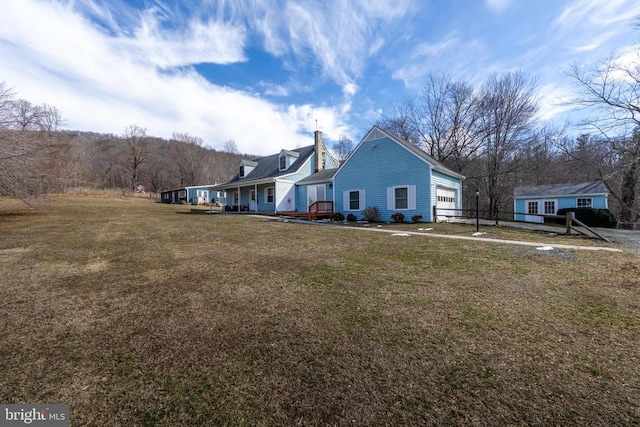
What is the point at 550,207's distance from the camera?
2286 centimetres

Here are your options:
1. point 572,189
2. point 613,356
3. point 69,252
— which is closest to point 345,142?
point 572,189

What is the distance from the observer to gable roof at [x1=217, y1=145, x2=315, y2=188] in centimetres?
2300

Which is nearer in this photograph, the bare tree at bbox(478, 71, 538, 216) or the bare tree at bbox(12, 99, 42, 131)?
the bare tree at bbox(12, 99, 42, 131)

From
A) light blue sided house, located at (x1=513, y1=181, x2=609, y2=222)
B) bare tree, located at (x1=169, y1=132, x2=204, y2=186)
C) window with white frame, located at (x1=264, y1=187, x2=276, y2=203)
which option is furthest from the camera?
bare tree, located at (x1=169, y1=132, x2=204, y2=186)

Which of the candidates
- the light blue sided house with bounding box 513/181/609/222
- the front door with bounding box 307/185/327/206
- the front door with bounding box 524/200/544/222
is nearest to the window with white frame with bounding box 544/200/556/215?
the light blue sided house with bounding box 513/181/609/222

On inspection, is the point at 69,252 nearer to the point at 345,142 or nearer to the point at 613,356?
the point at 613,356

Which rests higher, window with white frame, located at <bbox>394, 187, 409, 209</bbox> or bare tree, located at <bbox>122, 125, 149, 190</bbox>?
bare tree, located at <bbox>122, 125, 149, 190</bbox>

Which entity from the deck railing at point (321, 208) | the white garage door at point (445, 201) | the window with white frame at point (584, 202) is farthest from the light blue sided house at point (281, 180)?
the window with white frame at point (584, 202)

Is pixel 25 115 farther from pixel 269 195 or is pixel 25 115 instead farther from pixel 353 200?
pixel 353 200

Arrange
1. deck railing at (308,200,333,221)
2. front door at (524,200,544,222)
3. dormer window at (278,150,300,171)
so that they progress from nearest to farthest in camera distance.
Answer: deck railing at (308,200,333,221)
dormer window at (278,150,300,171)
front door at (524,200,544,222)

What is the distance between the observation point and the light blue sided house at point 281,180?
2140 cm

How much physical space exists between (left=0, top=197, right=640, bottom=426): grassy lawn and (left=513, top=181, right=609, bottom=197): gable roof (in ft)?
68.6

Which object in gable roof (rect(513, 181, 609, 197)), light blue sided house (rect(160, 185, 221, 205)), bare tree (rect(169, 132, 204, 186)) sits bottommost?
gable roof (rect(513, 181, 609, 197))

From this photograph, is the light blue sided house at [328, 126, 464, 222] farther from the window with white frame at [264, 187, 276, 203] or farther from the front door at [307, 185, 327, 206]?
the window with white frame at [264, 187, 276, 203]
